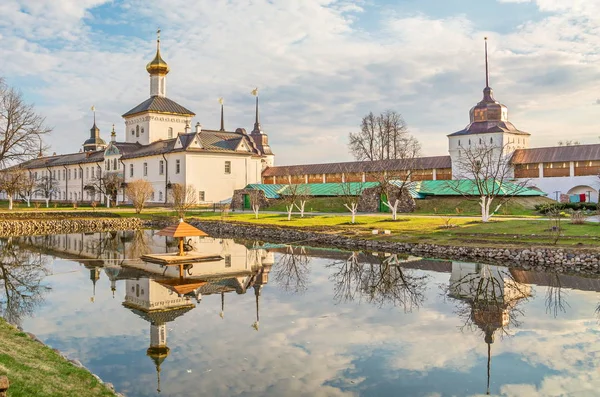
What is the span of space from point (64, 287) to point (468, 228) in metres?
16.9

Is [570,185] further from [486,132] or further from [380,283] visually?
[380,283]

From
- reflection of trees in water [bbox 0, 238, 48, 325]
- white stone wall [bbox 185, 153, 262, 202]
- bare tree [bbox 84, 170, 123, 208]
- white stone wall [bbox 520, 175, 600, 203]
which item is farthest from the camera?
bare tree [bbox 84, 170, 123, 208]

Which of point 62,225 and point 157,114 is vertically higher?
point 157,114

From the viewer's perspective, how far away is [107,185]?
2018 inches

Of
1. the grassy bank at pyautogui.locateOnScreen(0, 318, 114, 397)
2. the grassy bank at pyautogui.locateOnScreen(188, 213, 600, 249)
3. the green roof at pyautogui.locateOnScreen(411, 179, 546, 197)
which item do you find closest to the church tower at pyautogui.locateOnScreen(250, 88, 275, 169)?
the green roof at pyautogui.locateOnScreen(411, 179, 546, 197)

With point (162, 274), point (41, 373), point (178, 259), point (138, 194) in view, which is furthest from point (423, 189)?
point (41, 373)

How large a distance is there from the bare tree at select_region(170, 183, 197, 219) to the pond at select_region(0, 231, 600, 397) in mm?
20283

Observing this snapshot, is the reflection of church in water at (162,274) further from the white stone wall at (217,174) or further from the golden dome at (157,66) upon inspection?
the golden dome at (157,66)

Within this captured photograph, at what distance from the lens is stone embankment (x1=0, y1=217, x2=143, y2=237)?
33.2m

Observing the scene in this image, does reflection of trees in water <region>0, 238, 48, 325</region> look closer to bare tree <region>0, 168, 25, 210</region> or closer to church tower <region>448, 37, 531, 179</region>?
bare tree <region>0, 168, 25, 210</region>

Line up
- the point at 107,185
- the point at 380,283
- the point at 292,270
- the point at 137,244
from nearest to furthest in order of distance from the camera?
the point at 380,283 < the point at 292,270 < the point at 137,244 < the point at 107,185

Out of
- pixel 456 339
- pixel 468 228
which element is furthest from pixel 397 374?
pixel 468 228

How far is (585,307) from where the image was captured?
1216 cm

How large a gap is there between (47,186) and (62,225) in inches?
1304
